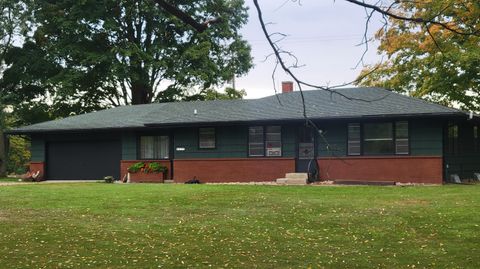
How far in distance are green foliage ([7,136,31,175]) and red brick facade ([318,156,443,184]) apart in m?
27.6

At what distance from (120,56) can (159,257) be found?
32.8 metres

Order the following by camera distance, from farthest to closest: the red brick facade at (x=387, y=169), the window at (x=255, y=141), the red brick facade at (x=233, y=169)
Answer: the window at (x=255, y=141)
the red brick facade at (x=233, y=169)
the red brick facade at (x=387, y=169)

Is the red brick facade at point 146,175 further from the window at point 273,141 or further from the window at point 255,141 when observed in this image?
the window at point 273,141

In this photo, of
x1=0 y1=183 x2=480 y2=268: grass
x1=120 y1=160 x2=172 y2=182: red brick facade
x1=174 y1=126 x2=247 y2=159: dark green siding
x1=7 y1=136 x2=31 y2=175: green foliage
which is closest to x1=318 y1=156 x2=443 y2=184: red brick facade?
x1=174 y1=126 x2=247 y2=159: dark green siding

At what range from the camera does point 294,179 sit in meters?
22.8

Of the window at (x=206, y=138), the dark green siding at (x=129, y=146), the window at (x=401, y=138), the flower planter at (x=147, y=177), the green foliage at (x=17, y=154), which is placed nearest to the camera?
the window at (x=401, y=138)

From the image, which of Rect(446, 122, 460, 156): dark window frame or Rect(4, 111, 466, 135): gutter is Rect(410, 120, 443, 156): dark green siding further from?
Rect(446, 122, 460, 156): dark window frame

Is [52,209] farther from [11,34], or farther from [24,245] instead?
[11,34]

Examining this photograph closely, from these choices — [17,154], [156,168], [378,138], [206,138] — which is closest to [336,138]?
[378,138]

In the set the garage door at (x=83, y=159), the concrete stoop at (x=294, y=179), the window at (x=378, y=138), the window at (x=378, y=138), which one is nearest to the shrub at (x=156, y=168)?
the garage door at (x=83, y=159)

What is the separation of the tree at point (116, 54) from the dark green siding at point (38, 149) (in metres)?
8.72

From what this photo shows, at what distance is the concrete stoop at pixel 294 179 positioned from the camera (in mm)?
22470

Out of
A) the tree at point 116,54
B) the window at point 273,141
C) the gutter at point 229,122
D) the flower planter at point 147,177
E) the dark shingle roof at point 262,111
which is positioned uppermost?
the tree at point 116,54

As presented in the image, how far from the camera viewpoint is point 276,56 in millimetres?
5168
